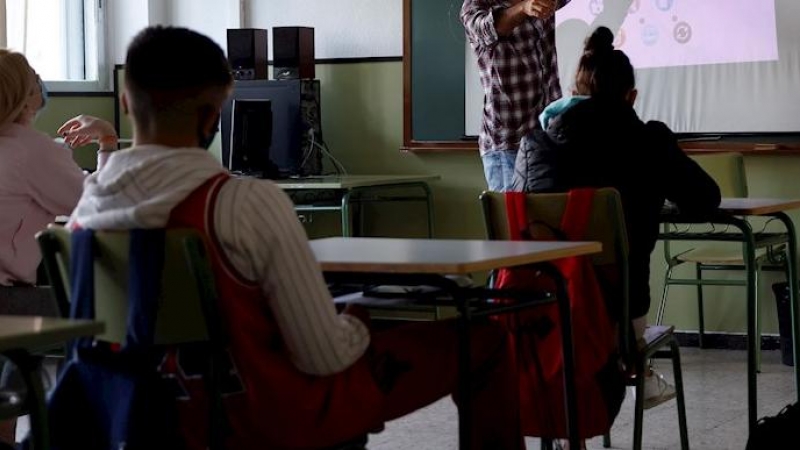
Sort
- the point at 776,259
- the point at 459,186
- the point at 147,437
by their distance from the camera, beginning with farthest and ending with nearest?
the point at 459,186, the point at 776,259, the point at 147,437

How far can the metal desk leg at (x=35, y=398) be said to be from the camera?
1975mm

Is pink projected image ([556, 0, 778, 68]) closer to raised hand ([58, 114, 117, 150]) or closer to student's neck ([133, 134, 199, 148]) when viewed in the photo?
raised hand ([58, 114, 117, 150])

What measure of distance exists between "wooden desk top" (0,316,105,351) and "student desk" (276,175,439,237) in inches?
164

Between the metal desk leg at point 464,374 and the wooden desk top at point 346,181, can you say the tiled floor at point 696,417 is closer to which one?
the wooden desk top at point 346,181

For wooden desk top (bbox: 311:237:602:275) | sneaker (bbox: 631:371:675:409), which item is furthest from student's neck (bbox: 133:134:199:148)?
sneaker (bbox: 631:371:675:409)

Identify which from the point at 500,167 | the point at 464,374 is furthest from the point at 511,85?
the point at 464,374

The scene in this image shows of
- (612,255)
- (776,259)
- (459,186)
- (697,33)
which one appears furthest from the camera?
(459,186)

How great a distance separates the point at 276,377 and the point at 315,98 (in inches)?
178

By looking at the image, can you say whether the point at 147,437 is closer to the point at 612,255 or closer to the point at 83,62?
the point at 612,255

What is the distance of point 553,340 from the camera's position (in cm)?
335

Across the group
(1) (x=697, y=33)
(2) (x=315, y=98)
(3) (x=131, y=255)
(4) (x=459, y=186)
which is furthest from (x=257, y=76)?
(3) (x=131, y=255)

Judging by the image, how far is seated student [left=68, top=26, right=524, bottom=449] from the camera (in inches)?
87.2

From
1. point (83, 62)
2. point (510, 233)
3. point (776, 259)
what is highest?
point (83, 62)

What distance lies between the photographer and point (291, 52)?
661cm
